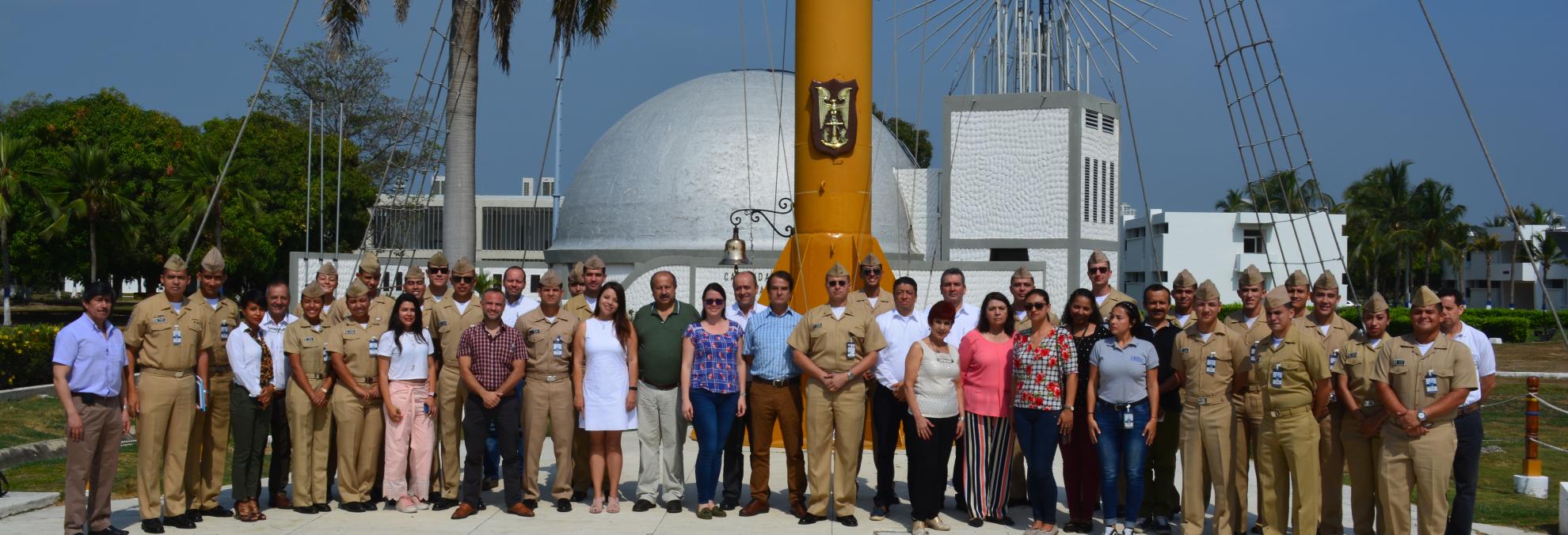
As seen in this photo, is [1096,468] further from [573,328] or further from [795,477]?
[573,328]

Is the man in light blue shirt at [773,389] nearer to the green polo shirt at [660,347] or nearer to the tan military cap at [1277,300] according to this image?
the green polo shirt at [660,347]

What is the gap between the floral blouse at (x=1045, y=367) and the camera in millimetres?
7387

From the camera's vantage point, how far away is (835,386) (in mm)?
7773

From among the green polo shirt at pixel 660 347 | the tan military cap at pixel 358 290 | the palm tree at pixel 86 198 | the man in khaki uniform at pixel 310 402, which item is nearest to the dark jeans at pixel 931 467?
the green polo shirt at pixel 660 347

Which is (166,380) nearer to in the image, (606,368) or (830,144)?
(606,368)

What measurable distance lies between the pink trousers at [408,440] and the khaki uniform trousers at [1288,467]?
5.11 metres

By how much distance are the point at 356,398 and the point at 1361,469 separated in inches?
239

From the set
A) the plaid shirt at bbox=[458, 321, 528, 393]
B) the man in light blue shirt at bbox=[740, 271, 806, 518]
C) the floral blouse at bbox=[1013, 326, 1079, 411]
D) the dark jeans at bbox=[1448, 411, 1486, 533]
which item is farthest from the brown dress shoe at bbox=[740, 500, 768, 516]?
the dark jeans at bbox=[1448, 411, 1486, 533]

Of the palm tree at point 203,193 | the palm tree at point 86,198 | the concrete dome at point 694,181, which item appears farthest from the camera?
the palm tree at point 203,193

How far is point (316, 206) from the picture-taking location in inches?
1432

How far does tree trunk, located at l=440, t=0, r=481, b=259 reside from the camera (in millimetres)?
17375

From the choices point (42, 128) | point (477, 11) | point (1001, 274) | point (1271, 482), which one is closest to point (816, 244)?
point (1271, 482)

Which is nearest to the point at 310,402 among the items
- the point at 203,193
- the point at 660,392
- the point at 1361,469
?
the point at 660,392

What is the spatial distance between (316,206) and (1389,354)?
34.1 m
